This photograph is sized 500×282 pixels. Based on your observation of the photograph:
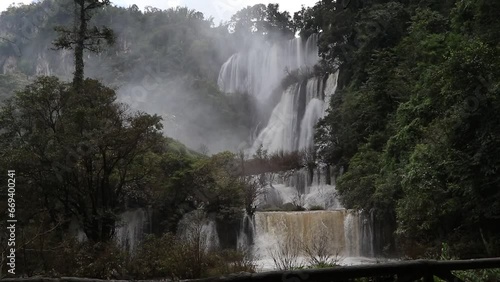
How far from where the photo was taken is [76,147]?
1418 centimetres

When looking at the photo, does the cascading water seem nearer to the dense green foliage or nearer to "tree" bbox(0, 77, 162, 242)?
the dense green foliage

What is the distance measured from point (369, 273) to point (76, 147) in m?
12.7

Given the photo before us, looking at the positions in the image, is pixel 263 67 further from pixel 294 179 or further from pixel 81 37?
pixel 81 37

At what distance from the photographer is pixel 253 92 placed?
55094 mm

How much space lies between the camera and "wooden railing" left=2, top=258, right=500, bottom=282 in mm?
3113

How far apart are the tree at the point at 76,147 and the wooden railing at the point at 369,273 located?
39.7 feet

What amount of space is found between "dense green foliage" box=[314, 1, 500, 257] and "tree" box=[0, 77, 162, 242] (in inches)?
347

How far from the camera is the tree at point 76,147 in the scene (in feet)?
47.1

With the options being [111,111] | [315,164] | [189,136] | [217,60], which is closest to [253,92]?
[189,136]

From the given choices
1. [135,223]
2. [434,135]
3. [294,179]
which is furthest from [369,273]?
[294,179]

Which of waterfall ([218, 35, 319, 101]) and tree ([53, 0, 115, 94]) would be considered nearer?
tree ([53, 0, 115, 94])

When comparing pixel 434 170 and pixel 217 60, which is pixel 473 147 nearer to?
pixel 434 170

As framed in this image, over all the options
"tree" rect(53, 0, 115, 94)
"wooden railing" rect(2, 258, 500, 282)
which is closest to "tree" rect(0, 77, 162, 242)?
"tree" rect(53, 0, 115, 94)

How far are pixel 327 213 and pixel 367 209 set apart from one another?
2189mm
